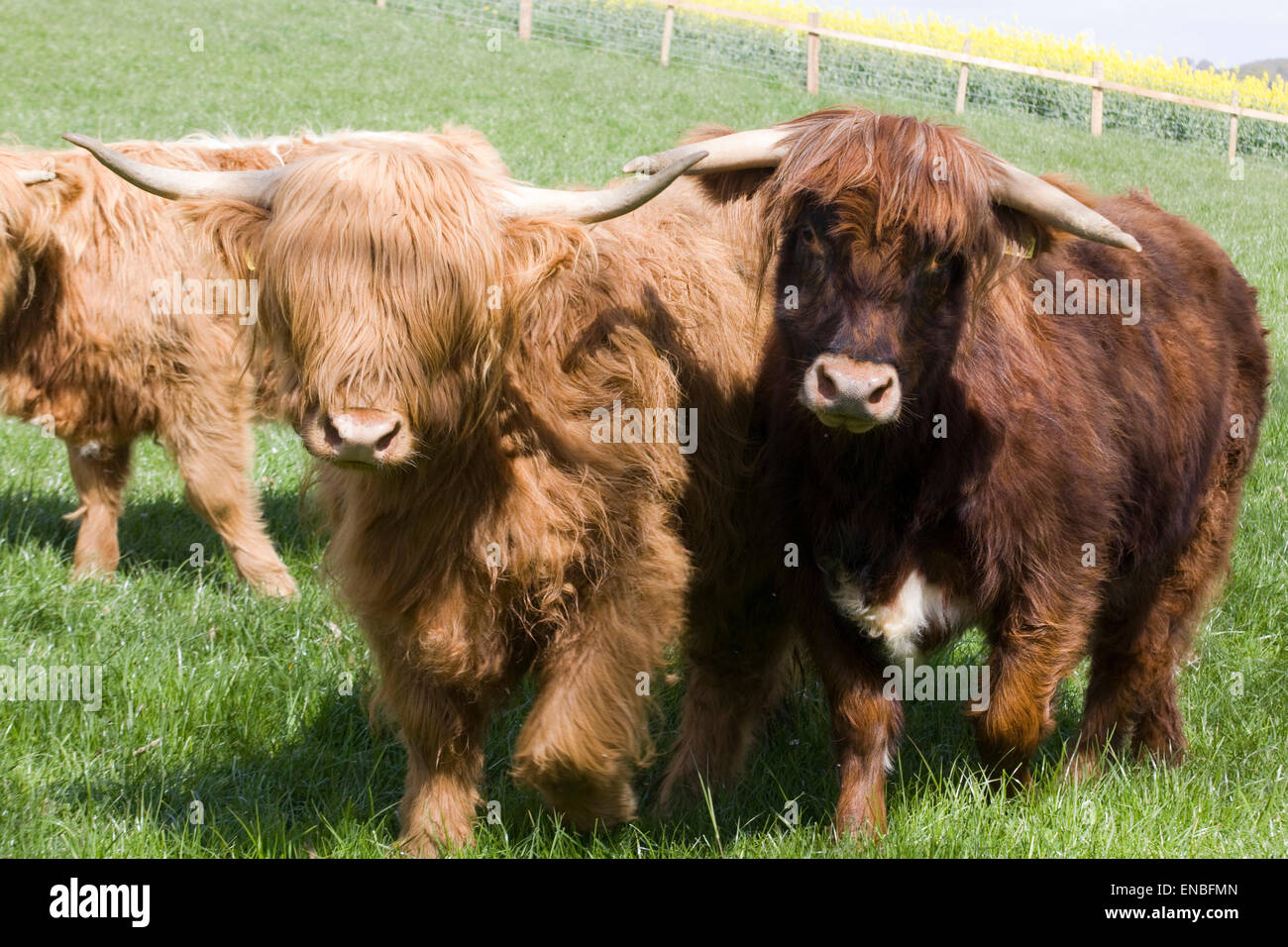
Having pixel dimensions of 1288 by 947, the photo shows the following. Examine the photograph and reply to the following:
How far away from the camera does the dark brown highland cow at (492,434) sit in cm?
262

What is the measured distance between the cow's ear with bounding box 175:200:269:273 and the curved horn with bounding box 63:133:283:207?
0.16 ft

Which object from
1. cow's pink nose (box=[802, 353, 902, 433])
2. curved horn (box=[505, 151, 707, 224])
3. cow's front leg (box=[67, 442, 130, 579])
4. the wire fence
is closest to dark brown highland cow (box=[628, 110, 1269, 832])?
cow's pink nose (box=[802, 353, 902, 433])

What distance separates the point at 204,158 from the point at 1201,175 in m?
16.8

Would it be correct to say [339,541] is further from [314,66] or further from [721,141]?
[314,66]

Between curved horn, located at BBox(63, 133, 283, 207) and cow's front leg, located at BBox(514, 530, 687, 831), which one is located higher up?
curved horn, located at BBox(63, 133, 283, 207)

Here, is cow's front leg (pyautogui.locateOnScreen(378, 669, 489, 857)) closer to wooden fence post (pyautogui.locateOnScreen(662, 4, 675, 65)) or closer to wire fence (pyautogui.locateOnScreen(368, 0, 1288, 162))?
wire fence (pyautogui.locateOnScreen(368, 0, 1288, 162))

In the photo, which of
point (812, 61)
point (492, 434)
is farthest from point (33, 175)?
point (812, 61)

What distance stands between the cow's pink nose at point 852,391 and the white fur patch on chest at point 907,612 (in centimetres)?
61

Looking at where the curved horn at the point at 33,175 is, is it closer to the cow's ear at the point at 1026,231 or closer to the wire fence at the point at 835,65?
the cow's ear at the point at 1026,231

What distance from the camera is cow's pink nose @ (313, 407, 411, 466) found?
8.10ft

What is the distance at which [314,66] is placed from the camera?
21688 millimetres

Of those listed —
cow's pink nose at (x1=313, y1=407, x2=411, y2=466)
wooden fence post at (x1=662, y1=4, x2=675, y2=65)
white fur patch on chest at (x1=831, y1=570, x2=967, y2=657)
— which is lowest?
white fur patch on chest at (x1=831, y1=570, x2=967, y2=657)

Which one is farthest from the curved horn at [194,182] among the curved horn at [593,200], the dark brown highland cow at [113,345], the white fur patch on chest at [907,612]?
the dark brown highland cow at [113,345]

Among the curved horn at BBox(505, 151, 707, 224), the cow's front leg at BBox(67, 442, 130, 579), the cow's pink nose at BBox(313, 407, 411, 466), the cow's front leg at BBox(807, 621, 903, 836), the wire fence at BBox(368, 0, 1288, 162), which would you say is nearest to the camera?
→ the cow's pink nose at BBox(313, 407, 411, 466)
